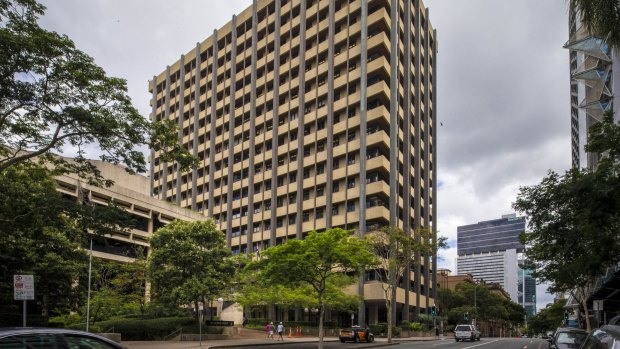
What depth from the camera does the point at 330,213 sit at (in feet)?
210

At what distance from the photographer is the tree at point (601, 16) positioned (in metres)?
10.5

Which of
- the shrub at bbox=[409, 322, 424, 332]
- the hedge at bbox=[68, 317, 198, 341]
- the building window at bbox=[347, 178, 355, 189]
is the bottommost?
the shrub at bbox=[409, 322, 424, 332]

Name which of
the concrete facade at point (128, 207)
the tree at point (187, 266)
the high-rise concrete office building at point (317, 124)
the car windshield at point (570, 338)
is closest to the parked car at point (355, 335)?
the tree at point (187, 266)

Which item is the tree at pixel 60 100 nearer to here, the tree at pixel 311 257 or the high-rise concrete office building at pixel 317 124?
the tree at pixel 311 257

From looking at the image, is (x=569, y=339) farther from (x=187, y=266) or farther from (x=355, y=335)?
(x=187, y=266)

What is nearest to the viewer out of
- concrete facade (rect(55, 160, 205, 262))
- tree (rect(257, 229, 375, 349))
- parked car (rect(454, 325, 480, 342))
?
tree (rect(257, 229, 375, 349))

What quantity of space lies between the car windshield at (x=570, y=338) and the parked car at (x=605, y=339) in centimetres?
1083

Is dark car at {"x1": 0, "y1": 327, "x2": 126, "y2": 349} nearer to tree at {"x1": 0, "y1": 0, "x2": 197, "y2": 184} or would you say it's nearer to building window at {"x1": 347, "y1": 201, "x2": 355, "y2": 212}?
tree at {"x1": 0, "y1": 0, "x2": 197, "y2": 184}

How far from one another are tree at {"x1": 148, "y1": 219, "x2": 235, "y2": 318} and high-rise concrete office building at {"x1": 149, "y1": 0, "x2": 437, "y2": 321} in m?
17.3

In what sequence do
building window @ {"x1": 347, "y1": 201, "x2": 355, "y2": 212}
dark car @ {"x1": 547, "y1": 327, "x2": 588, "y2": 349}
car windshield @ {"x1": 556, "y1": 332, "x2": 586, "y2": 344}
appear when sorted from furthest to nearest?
building window @ {"x1": 347, "y1": 201, "x2": 355, "y2": 212} → car windshield @ {"x1": 556, "y1": 332, "x2": 586, "y2": 344} → dark car @ {"x1": 547, "y1": 327, "x2": 588, "y2": 349}

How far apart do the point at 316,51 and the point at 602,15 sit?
62.1m

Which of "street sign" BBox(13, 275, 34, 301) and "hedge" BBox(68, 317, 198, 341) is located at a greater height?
"street sign" BBox(13, 275, 34, 301)

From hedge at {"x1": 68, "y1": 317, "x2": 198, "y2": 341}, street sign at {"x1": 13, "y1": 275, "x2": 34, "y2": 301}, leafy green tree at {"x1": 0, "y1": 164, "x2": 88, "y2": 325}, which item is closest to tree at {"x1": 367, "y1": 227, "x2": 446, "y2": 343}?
hedge at {"x1": 68, "y1": 317, "x2": 198, "y2": 341}

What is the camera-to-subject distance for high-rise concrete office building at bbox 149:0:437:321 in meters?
63.2
